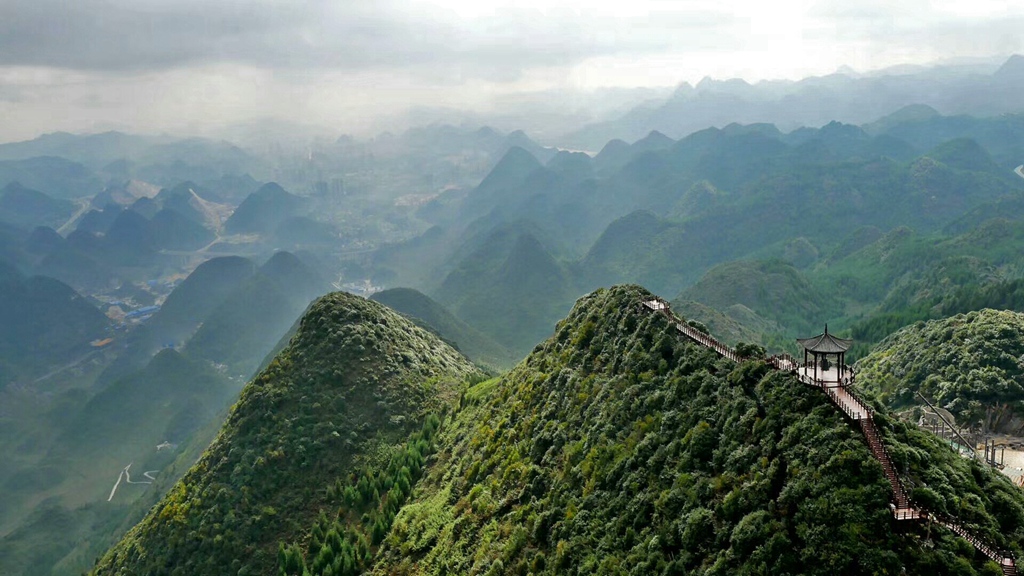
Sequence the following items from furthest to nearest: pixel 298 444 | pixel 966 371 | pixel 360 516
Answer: pixel 298 444 < pixel 966 371 < pixel 360 516

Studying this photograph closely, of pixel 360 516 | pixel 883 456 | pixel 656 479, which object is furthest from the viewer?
pixel 360 516

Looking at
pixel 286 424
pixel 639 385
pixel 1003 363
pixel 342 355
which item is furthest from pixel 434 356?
pixel 1003 363

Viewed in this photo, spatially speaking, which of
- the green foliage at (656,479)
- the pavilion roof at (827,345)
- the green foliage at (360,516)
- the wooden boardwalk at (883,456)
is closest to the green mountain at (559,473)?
the green foliage at (656,479)

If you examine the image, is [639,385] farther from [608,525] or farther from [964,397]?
[964,397]

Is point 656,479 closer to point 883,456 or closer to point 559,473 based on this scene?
point 559,473

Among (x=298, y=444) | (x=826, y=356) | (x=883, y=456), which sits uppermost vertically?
(x=826, y=356)

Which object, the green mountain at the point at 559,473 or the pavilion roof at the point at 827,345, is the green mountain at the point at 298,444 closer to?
the green mountain at the point at 559,473

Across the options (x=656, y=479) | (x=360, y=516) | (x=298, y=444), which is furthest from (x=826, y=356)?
(x=298, y=444)
